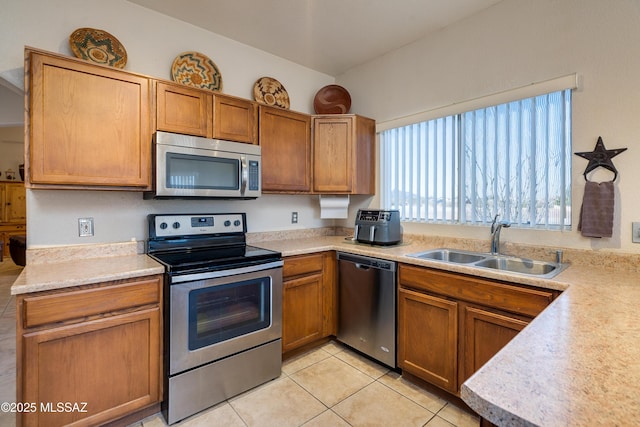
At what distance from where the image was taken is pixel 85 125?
5.76 ft

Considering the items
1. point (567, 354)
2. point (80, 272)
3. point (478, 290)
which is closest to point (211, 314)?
point (80, 272)

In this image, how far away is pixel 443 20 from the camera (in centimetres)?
239

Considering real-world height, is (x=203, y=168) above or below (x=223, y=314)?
above

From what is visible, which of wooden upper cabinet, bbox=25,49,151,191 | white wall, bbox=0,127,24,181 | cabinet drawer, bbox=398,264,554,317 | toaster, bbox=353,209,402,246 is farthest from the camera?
white wall, bbox=0,127,24,181

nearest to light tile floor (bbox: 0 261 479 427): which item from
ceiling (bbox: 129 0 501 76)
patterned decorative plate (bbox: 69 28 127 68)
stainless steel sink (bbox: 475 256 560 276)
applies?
stainless steel sink (bbox: 475 256 560 276)

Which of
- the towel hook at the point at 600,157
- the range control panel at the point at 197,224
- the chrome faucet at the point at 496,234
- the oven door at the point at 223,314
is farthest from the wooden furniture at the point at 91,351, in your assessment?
the towel hook at the point at 600,157

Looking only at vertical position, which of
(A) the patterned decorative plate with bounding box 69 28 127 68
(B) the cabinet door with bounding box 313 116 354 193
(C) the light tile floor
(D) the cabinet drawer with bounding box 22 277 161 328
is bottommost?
(C) the light tile floor

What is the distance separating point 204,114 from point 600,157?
98.5 inches

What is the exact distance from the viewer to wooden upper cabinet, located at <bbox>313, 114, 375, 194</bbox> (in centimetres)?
283

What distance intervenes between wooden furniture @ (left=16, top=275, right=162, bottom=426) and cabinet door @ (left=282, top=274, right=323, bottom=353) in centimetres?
87

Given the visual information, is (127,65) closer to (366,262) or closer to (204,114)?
(204,114)

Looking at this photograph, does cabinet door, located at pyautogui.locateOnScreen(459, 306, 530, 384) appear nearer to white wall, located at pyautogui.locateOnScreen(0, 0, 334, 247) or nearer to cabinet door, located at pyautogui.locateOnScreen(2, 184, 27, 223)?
white wall, located at pyautogui.locateOnScreen(0, 0, 334, 247)

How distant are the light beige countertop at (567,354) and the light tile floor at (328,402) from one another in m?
0.88

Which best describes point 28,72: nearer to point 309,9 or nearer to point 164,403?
point 309,9
